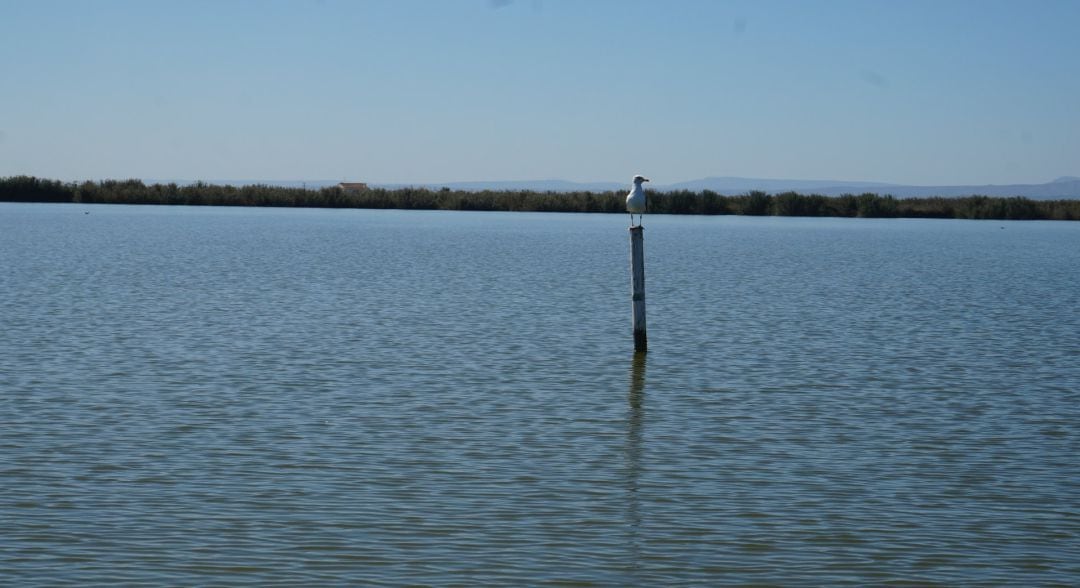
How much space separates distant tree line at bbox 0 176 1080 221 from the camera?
101m

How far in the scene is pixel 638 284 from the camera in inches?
A: 810

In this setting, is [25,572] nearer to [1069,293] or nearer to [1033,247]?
[1069,293]

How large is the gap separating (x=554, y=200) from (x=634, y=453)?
3705 inches

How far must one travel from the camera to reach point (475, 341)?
854 inches

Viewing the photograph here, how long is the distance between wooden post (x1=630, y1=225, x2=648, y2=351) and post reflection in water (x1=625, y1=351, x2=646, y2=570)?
430 millimetres

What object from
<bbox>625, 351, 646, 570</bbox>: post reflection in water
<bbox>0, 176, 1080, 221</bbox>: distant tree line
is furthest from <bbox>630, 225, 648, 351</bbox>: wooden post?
<bbox>0, 176, 1080, 221</bbox>: distant tree line

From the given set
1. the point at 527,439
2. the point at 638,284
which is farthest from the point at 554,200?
the point at 527,439

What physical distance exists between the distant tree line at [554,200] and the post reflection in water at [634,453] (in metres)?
80.0

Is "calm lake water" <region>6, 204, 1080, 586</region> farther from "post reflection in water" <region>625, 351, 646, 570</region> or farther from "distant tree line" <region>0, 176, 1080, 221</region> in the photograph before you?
"distant tree line" <region>0, 176, 1080, 221</region>

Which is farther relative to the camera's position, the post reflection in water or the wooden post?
the wooden post

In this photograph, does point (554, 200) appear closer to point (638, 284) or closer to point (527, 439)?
point (638, 284)

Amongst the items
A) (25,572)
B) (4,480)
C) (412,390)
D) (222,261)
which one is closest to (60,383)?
(412,390)

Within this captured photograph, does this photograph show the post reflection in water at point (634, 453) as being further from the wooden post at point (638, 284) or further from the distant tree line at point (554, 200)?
the distant tree line at point (554, 200)

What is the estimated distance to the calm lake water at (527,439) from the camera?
31.6ft
